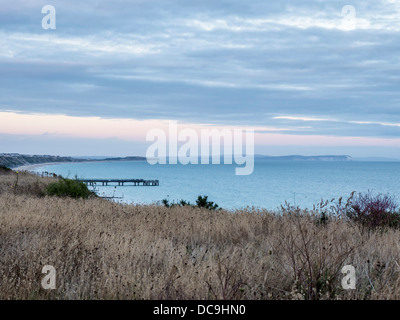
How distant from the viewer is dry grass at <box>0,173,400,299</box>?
18.6 feet

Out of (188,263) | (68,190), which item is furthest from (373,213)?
(68,190)

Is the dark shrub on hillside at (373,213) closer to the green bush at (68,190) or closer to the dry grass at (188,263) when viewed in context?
the dry grass at (188,263)

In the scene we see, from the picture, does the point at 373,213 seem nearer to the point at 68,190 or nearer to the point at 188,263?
the point at 188,263

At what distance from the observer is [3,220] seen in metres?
10.2

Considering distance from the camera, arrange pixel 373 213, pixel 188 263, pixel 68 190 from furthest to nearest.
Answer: pixel 68 190 < pixel 373 213 < pixel 188 263

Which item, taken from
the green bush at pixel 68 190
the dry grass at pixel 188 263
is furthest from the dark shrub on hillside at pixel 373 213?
the green bush at pixel 68 190

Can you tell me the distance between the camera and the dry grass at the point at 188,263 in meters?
5.66

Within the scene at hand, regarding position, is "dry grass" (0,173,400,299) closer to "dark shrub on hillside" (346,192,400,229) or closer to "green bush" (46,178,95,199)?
"dark shrub on hillside" (346,192,400,229)

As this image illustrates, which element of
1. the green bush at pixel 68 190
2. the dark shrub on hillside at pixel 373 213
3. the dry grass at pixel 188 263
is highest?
the green bush at pixel 68 190

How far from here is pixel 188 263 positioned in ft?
22.9

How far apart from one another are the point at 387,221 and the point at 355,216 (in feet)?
2.86

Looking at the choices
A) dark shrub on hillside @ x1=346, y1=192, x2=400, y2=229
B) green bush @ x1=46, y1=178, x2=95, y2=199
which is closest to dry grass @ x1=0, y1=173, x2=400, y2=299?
dark shrub on hillside @ x1=346, y1=192, x2=400, y2=229
